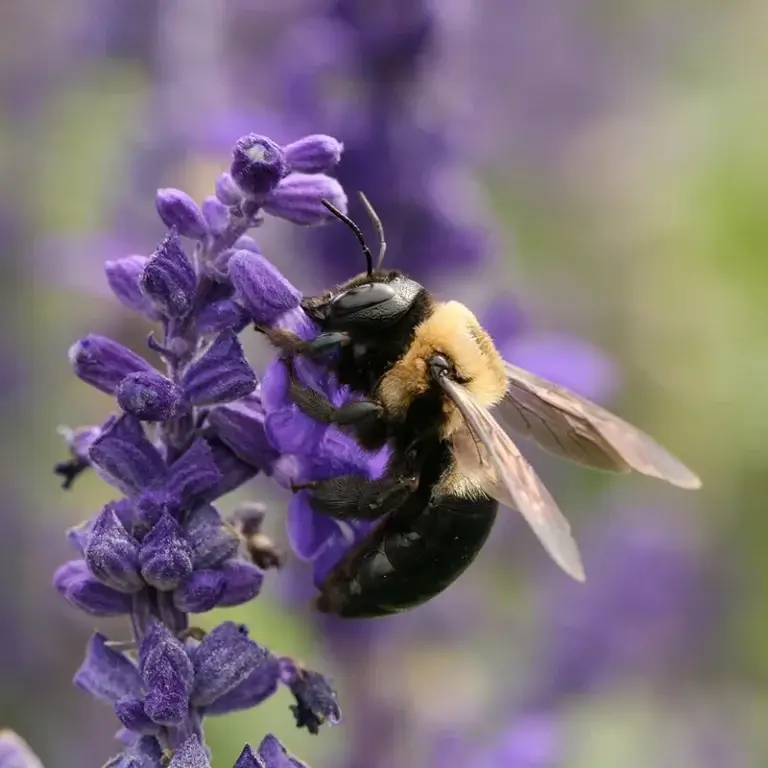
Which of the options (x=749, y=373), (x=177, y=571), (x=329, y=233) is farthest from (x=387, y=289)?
(x=749, y=373)

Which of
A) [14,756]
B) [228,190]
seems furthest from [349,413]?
[14,756]

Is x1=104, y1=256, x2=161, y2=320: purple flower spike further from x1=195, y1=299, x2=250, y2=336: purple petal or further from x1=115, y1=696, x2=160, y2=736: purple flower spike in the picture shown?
x1=115, y1=696, x2=160, y2=736: purple flower spike

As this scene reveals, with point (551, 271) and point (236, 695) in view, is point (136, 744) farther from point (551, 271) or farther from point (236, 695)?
point (551, 271)

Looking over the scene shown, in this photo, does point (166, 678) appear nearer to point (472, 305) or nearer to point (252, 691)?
point (252, 691)

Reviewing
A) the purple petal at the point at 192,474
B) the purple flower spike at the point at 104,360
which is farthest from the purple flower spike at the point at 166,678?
the purple flower spike at the point at 104,360

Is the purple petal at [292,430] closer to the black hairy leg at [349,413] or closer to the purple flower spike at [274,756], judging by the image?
the black hairy leg at [349,413]

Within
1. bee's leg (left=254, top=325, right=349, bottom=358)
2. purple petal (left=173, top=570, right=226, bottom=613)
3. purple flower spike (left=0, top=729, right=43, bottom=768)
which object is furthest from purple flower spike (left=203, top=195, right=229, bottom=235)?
purple flower spike (left=0, top=729, right=43, bottom=768)
